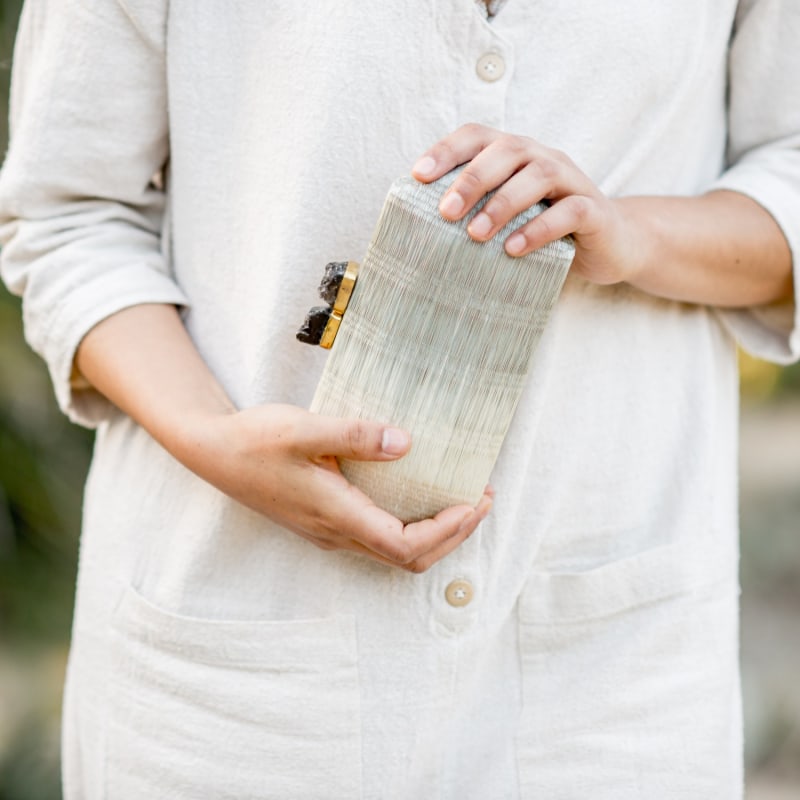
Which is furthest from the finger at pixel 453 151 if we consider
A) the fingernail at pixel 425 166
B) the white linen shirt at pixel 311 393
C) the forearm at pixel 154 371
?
the forearm at pixel 154 371

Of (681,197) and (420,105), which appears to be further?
(681,197)

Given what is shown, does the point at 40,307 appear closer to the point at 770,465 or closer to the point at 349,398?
the point at 349,398

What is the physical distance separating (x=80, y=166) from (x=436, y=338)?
485 mm

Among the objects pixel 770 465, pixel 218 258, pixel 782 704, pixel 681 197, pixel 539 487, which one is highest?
pixel 681 197

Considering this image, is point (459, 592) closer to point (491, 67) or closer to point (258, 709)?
point (258, 709)

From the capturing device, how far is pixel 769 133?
1.19 meters

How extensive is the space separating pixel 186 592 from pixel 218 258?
0.34 m

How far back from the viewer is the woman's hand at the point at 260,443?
3.04 feet

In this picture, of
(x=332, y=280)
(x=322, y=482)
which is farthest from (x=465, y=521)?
(x=332, y=280)

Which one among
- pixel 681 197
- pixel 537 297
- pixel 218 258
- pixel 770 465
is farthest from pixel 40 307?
pixel 770 465

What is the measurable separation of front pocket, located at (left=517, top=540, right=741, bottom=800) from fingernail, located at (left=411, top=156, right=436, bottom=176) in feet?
1.43

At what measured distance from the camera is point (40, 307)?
3.77ft

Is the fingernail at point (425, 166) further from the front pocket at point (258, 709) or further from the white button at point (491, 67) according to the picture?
the front pocket at point (258, 709)

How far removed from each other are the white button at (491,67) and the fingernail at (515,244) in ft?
0.70
